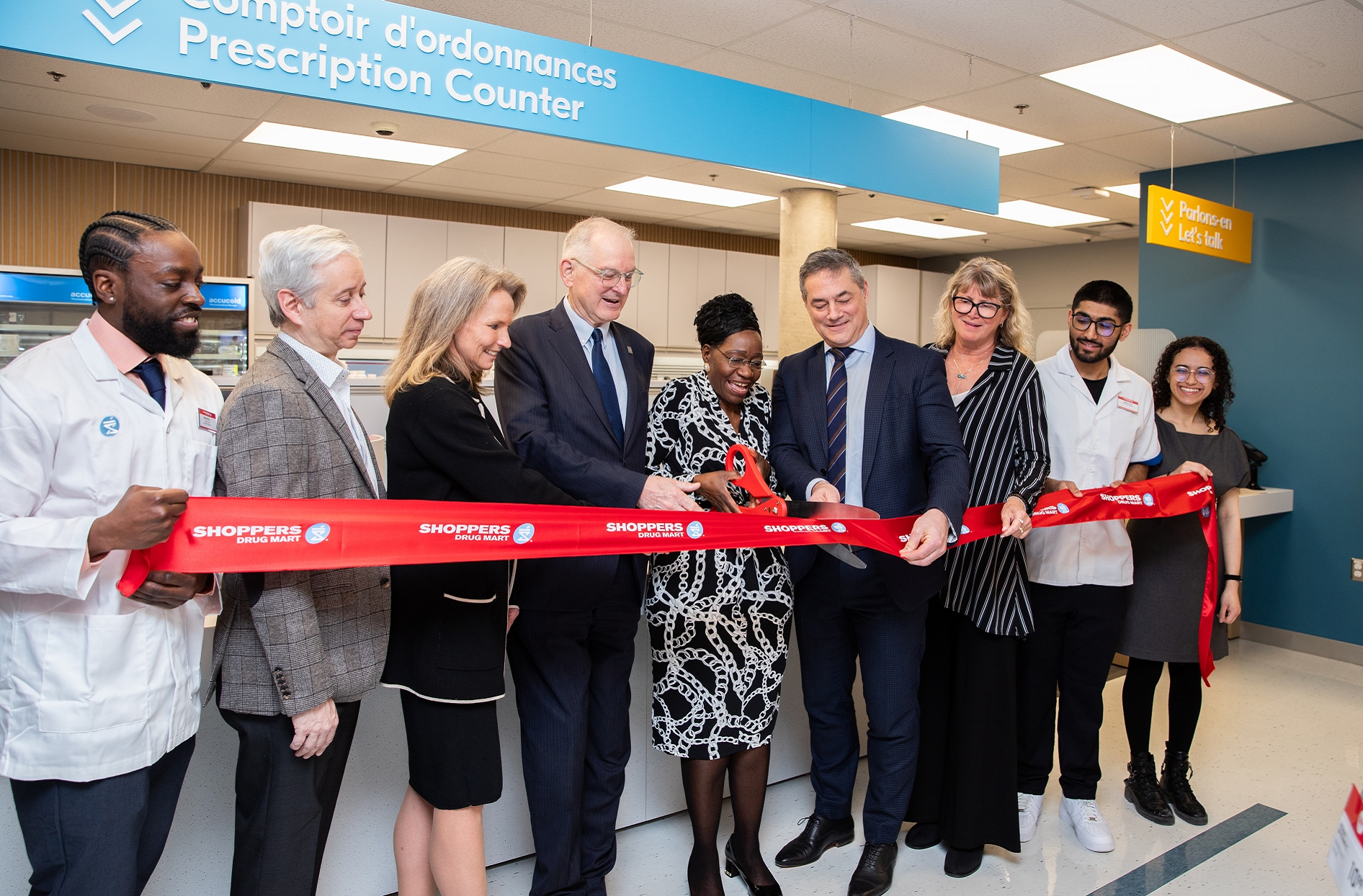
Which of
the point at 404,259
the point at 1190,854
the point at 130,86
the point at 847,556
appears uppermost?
the point at 130,86

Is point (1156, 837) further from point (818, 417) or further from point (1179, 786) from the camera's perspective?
point (818, 417)

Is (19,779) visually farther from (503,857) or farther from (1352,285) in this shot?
(1352,285)

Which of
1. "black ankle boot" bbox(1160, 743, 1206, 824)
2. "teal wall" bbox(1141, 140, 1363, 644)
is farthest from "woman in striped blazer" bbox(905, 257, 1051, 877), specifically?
"teal wall" bbox(1141, 140, 1363, 644)

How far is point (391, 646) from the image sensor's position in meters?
1.87

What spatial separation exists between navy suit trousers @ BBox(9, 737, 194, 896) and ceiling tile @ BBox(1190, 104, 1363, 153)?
6067 millimetres

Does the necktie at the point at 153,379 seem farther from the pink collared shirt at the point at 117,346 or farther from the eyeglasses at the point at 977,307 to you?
the eyeglasses at the point at 977,307

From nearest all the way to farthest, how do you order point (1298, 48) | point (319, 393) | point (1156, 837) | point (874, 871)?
1. point (319, 393)
2. point (874, 871)
3. point (1156, 837)
4. point (1298, 48)

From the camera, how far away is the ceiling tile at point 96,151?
6199mm

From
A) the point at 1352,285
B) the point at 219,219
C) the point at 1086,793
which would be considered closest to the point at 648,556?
the point at 1086,793

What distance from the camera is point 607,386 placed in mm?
2215

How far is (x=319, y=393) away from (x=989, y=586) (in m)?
1.90

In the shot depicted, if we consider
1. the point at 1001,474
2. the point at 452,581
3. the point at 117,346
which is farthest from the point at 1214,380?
the point at 117,346

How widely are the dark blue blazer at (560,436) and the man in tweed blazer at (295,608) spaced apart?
429 millimetres

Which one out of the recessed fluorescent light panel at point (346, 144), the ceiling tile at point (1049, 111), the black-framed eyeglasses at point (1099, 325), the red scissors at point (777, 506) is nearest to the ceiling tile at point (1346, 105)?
the ceiling tile at point (1049, 111)
